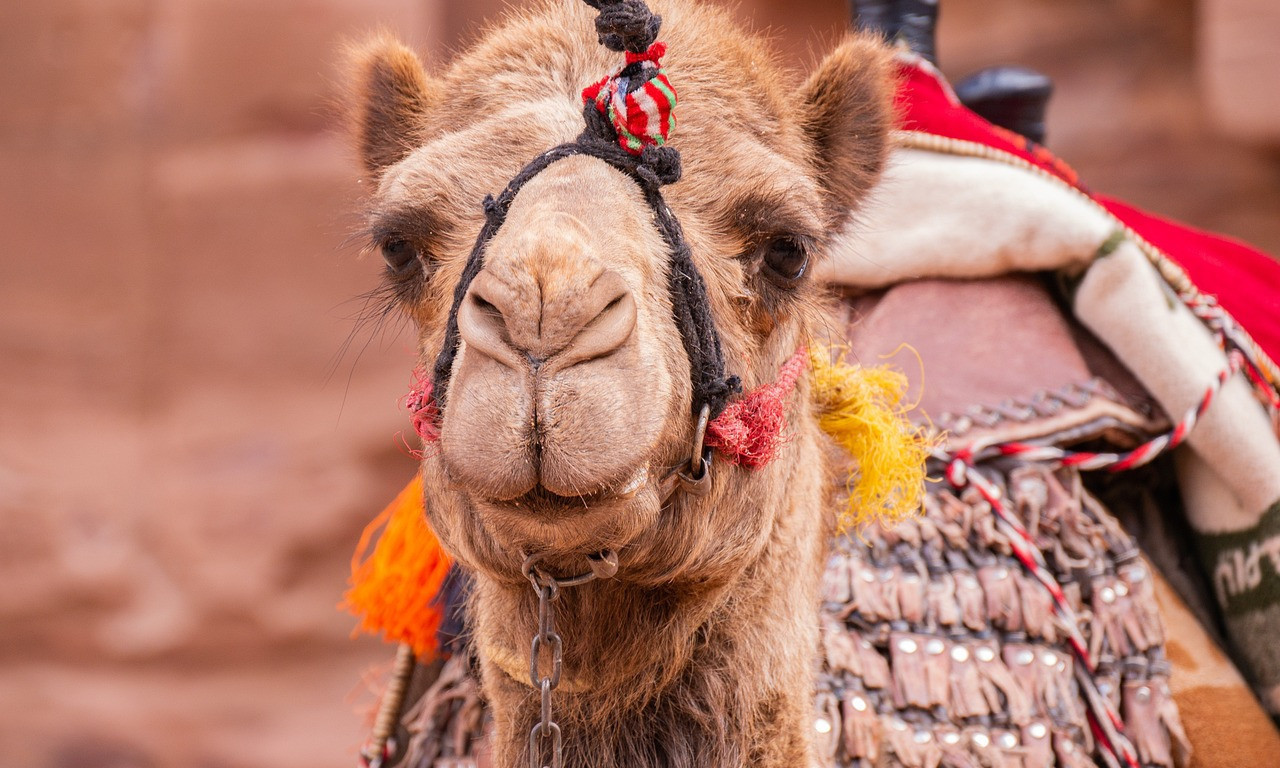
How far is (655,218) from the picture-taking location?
172 cm

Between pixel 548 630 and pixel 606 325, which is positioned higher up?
pixel 606 325

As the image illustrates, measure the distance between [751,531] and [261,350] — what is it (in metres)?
5.11

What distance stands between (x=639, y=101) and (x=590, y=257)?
1.13ft

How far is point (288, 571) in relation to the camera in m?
6.45

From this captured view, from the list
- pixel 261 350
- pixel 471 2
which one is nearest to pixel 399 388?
pixel 261 350

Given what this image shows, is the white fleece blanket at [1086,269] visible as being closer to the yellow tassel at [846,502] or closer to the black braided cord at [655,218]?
the yellow tassel at [846,502]

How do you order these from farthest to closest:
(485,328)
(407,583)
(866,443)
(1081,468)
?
(1081,468) → (407,583) → (866,443) → (485,328)

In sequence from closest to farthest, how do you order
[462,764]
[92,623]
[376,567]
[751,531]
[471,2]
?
[751,531] → [462,764] → [376,567] → [92,623] → [471,2]

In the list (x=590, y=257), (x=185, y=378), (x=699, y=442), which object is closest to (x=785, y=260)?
(x=699, y=442)

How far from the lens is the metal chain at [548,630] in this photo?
1.62 m

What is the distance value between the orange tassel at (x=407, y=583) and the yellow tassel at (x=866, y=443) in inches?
36.5

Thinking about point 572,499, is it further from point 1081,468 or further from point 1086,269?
point 1086,269

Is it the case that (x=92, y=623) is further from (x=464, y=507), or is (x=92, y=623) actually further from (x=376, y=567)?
(x=464, y=507)

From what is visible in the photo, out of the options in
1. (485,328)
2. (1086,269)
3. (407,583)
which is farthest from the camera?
(1086,269)
